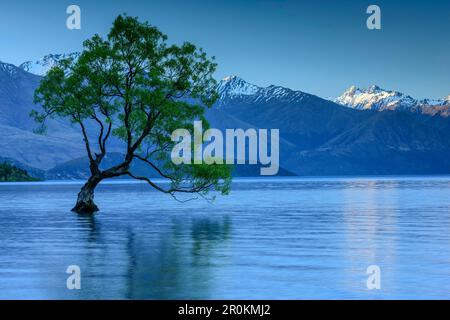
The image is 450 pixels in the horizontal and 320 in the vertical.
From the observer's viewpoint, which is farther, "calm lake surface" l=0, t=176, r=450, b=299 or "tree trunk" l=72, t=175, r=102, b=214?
"tree trunk" l=72, t=175, r=102, b=214

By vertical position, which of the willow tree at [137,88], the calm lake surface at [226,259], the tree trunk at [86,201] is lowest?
the calm lake surface at [226,259]

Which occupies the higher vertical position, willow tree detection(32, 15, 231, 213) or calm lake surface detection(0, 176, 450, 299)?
willow tree detection(32, 15, 231, 213)

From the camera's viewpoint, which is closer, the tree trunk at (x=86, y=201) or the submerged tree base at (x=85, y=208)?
the tree trunk at (x=86, y=201)

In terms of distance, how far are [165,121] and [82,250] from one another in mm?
40887

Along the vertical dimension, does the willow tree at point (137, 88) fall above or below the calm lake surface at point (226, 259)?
above

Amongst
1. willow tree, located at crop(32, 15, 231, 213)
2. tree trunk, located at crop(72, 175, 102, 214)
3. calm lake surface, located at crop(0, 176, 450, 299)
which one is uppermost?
willow tree, located at crop(32, 15, 231, 213)

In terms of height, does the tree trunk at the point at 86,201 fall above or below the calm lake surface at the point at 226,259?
above

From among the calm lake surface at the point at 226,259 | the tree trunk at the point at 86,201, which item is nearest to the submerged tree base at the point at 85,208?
the tree trunk at the point at 86,201

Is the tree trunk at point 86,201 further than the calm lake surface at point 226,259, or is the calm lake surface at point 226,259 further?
the tree trunk at point 86,201

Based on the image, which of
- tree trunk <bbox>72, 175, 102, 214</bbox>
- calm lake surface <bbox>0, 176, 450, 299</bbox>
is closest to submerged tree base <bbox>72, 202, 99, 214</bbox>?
tree trunk <bbox>72, 175, 102, 214</bbox>

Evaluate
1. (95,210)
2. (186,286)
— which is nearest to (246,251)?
(186,286)

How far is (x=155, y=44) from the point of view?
285ft

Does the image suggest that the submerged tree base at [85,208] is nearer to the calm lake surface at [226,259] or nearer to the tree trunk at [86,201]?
the tree trunk at [86,201]

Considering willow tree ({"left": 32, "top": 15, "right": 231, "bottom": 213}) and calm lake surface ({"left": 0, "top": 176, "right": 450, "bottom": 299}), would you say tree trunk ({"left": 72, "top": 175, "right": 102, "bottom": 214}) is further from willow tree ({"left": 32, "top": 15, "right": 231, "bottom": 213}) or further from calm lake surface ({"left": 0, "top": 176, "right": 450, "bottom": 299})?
calm lake surface ({"left": 0, "top": 176, "right": 450, "bottom": 299})
